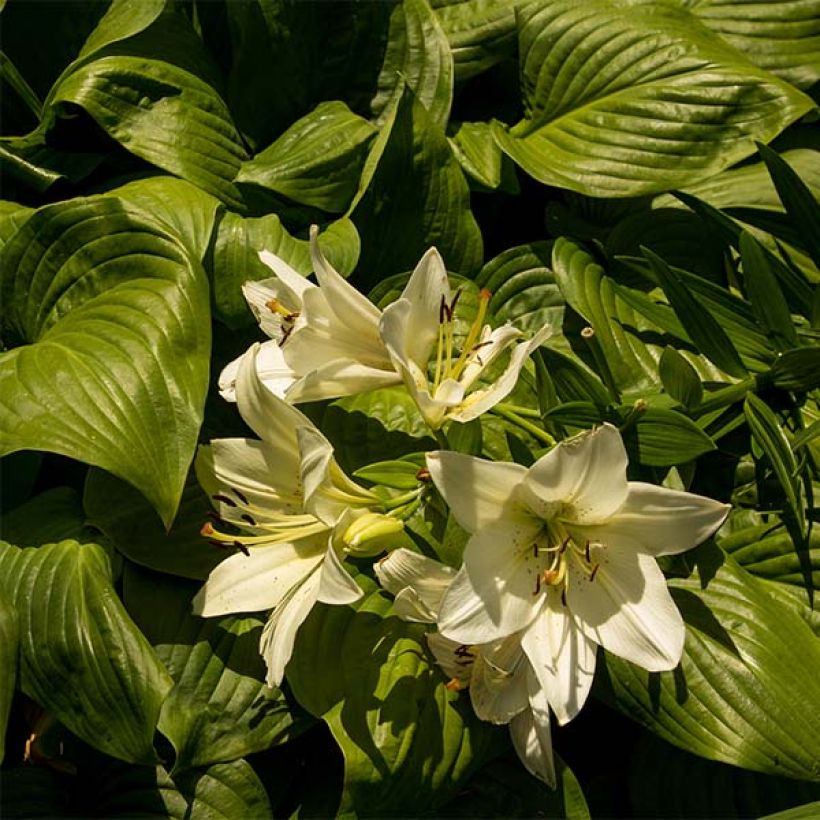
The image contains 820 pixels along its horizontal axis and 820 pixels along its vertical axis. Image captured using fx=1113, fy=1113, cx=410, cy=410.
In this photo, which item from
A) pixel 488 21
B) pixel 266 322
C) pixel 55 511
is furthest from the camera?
pixel 488 21

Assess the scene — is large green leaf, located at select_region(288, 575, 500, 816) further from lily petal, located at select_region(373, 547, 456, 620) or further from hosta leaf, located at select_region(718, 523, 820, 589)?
hosta leaf, located at select_region(718, 523, 820, 589)

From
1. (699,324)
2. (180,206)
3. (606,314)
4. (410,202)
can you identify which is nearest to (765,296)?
(699,324)

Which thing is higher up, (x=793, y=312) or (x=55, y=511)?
(x=793, y=312)

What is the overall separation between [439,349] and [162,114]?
548mm

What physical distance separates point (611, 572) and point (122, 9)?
96cm

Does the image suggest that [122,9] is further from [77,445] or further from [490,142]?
[77,445]

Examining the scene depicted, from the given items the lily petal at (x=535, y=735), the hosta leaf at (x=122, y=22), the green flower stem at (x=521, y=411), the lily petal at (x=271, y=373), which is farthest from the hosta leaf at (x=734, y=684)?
the hosta leaf at (x=122, y=22)

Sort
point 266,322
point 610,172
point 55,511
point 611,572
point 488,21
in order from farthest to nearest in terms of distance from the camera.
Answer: point 488,21 < point 610,172 < point 55,511 < point 266,322 < point 611,572

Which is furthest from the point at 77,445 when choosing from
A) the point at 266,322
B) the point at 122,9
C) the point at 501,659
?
the point at 122,9

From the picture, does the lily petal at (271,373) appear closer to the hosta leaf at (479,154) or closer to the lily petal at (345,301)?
the lily petal at (345,301)

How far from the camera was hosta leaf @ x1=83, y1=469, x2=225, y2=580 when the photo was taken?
1.17m

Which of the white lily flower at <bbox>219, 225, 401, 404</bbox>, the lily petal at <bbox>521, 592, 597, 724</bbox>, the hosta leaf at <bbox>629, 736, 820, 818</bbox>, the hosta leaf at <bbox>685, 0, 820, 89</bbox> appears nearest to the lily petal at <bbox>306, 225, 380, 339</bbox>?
the white lily flower at <bbox>219, 225, 401, 404</bbox>

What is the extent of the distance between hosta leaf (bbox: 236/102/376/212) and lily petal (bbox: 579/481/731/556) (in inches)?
24.1

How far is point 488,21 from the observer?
1.51 m
